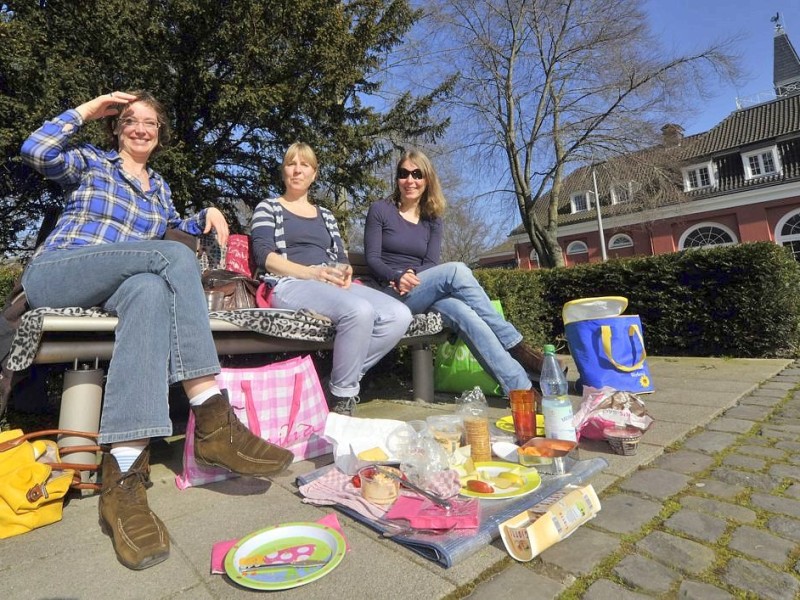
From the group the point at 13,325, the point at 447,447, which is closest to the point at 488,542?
the point at 447,447

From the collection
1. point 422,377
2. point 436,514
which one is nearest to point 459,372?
point 422,377

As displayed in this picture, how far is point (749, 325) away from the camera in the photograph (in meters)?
5.04

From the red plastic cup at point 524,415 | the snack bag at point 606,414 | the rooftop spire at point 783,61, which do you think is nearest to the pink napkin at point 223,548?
the red plastic cup at point 524,415

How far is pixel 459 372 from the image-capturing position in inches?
146

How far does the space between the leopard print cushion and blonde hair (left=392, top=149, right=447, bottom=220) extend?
4.86 feet

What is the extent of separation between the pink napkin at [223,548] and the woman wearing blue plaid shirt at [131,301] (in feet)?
0.56

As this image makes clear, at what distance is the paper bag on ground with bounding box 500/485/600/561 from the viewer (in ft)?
4.29

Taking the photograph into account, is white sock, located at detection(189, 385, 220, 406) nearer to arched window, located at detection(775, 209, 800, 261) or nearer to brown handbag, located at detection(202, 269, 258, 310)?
brown handbag, located at detection(202, 269, 258, 310)

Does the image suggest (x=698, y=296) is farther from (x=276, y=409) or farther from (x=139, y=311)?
(x=139, y=311)

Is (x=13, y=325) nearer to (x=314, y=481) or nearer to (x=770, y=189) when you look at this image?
(x=314, y=481)

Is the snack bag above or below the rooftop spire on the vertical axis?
below

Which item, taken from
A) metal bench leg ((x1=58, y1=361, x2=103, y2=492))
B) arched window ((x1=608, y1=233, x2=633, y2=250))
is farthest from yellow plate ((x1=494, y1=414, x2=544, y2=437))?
arched window ((x1=608, y1=233, x2=633, y2=250))

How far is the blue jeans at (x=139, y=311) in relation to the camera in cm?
167

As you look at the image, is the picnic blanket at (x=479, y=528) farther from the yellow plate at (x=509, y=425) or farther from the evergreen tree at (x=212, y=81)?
the evergreen tree at (x=212, y=81)
